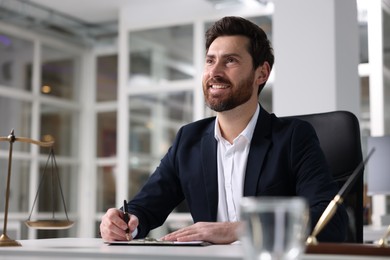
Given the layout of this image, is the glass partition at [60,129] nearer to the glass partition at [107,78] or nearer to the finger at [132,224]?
the glass partition at [107,78]

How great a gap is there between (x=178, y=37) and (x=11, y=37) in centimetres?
209

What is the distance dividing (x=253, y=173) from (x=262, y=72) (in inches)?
20.2

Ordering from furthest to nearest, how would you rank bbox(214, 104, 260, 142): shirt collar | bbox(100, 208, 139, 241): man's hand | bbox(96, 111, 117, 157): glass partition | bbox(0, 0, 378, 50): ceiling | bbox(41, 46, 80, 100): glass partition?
bbox(96, 111, 117, 157): glass partition < bbox(41, 46, 80, 100): glass partition < bbox(0, 0, 378, 50): ceiling < bbox(214, 104, 260, 142): shirt collar < bbox(100, 208, 139, 241): man's hand

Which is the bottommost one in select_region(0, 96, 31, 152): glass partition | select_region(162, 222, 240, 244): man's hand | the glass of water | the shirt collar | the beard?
select_region(162, 222, 240, 244): man's hand

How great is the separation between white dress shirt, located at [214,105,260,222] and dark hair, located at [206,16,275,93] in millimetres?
337

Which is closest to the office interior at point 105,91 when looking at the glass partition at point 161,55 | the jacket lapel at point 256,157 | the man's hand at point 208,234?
the glass partition at point 161,55

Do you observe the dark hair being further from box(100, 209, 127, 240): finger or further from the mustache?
box(100, 209, 127, 240): finger

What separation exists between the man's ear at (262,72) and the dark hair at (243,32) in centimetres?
4

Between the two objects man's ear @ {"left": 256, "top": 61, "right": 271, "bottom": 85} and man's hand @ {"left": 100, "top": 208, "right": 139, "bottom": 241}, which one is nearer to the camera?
man's hand @ {"left": 100, "top": 208, "right": 139, "bottom": 241}

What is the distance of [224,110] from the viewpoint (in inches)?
98.0

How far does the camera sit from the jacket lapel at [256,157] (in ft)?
7.66

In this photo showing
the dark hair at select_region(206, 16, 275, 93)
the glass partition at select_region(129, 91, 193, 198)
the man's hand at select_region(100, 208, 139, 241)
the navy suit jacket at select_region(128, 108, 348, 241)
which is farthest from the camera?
the glass partition at select_region(129, 91, 193, 198)

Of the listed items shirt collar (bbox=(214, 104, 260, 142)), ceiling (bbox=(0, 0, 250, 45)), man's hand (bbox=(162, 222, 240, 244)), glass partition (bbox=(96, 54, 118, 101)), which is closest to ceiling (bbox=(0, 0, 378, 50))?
ceiling (bbox=(0, 0, 250, 45))

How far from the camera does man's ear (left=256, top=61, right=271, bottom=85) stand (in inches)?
105
